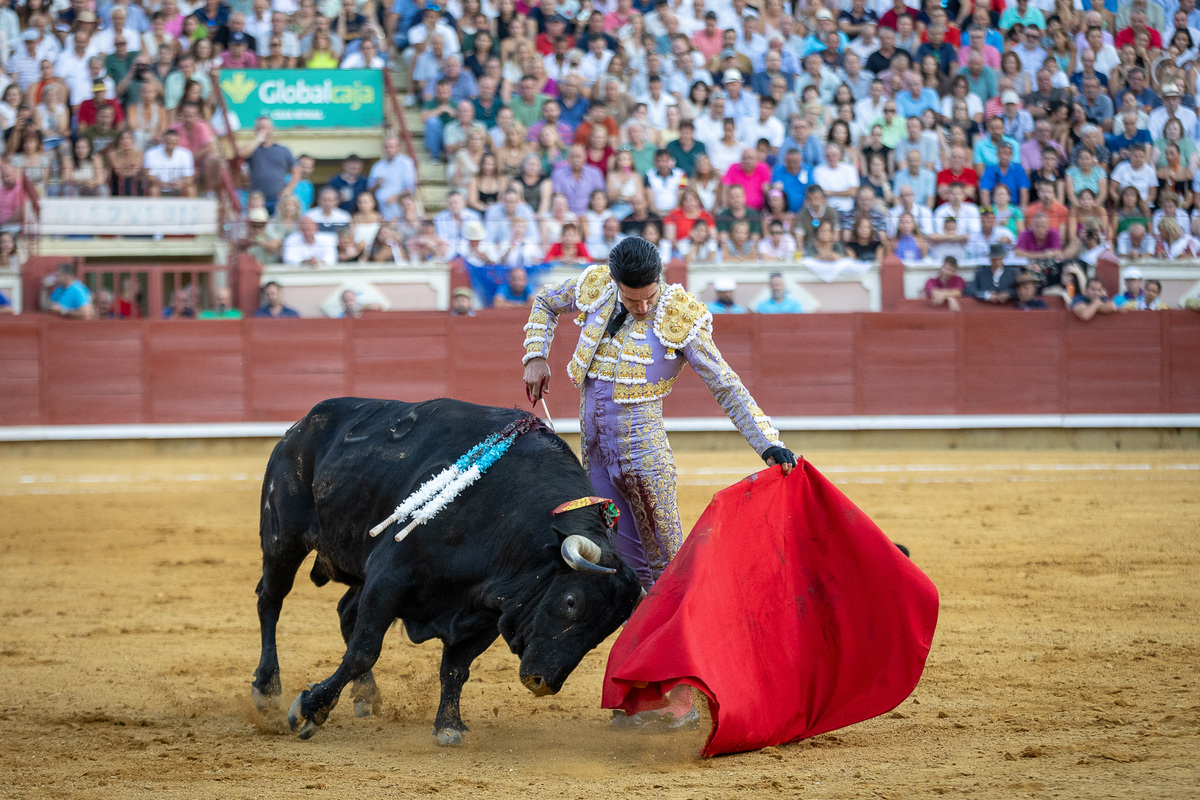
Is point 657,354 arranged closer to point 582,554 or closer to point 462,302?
point 582,554

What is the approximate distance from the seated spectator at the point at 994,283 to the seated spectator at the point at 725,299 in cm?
190

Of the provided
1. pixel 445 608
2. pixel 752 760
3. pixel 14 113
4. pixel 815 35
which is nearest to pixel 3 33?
pixel 14 113

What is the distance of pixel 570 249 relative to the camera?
935 cm

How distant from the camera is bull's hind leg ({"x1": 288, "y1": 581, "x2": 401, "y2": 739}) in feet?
9.50

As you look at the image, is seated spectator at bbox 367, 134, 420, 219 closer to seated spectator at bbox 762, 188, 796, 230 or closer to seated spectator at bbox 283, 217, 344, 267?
seated spectator at bbox 283, 217, 344, 267

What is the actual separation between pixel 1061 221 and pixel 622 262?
735 cm

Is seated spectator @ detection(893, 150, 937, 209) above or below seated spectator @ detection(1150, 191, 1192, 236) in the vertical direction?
above

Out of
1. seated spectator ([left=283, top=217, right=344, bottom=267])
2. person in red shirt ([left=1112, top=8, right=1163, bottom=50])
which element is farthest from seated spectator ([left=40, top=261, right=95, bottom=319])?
person in red shirt ([left=1112, top=8, right=1163, bottom=50])

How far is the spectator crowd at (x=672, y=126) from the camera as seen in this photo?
376 inches

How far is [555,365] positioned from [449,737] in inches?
273

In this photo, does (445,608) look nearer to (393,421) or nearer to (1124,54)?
(393,421)

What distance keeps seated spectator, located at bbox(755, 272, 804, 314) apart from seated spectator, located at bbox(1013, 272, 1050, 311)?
5.77 feet

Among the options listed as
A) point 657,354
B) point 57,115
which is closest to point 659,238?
point 57,115

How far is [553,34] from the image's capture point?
1102 cm
